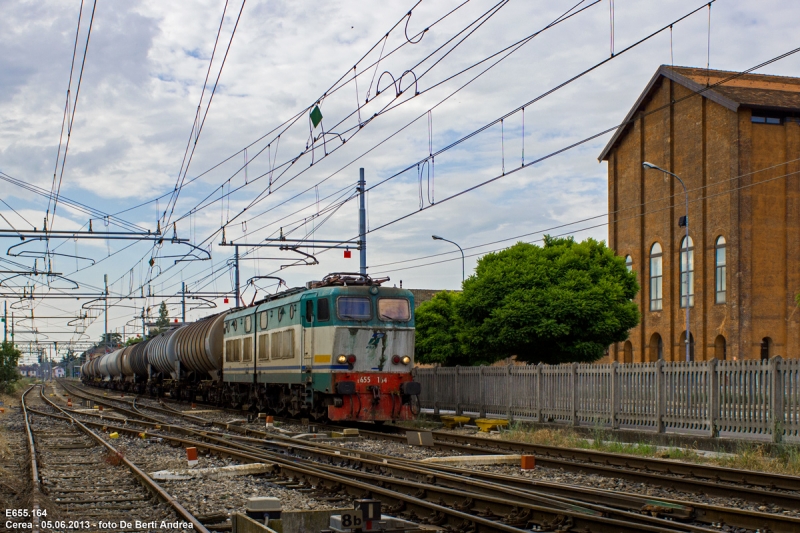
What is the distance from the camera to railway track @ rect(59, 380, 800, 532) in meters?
8.05

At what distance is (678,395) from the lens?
55.4 feet

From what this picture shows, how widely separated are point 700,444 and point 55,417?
64.1 ft

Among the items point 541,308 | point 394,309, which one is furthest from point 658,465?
point 541,308

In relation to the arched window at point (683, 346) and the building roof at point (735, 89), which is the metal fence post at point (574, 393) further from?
the arched window at point (683, 346)

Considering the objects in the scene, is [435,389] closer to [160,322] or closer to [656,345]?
[656,345]

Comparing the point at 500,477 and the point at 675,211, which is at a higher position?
the point at 675,211

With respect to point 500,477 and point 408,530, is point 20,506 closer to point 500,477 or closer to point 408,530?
point 408,530

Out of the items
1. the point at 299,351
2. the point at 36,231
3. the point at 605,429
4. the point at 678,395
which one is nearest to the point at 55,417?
the point at 36,231

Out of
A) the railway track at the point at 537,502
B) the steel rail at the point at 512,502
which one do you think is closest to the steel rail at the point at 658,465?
the railway track at the point at 537,502

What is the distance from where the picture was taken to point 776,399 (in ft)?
48.0

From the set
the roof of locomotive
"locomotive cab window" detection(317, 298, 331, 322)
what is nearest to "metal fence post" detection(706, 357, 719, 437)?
the roof of locomotive

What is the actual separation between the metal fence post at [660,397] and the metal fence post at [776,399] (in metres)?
2.69

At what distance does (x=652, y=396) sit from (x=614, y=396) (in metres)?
1.19

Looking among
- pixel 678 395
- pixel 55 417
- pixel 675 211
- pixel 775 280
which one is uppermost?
pixel 675 211
